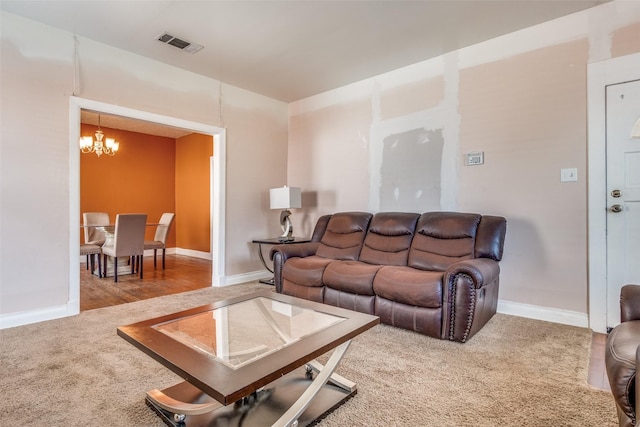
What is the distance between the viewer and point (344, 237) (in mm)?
3639

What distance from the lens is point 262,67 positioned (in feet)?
12.3

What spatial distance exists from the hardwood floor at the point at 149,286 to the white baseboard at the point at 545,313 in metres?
0.19

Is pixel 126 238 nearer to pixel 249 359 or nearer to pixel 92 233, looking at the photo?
pixel 92 233

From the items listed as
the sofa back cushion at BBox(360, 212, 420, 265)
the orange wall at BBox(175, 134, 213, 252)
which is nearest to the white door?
the sofa back cushion at BBox(360, 212, 420, 265)

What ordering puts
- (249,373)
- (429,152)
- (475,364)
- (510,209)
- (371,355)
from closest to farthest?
(249,373) → (475,364) → (371,355) → (510,209) → (429,152)

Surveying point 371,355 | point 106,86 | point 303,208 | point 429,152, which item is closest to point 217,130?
point 106,86

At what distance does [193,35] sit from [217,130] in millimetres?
1254

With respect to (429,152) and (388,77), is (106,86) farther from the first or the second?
(429,152)

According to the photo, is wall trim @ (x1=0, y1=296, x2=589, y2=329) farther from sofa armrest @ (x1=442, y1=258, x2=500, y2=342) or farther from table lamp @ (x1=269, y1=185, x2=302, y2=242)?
table lamp @ (x1=269, y1=185, x2=302, y2=242)

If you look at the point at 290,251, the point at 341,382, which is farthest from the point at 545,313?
the point at 290,251

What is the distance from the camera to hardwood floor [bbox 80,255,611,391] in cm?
326

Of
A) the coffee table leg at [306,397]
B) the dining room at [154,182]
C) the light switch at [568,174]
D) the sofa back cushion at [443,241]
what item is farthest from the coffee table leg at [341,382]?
the dining room at [154,182]

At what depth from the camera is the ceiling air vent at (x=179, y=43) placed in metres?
3.07

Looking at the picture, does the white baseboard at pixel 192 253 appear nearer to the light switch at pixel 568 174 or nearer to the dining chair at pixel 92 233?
the dining chair at pixel 92 233
